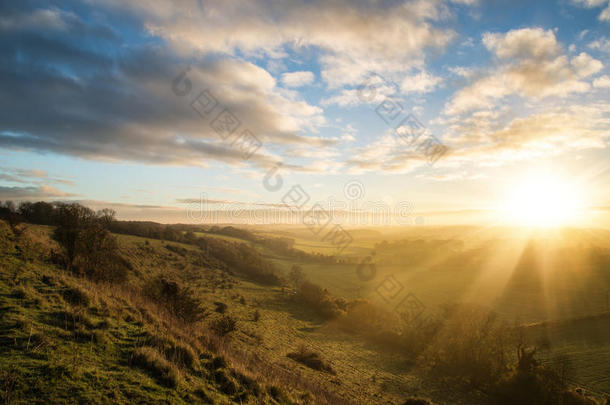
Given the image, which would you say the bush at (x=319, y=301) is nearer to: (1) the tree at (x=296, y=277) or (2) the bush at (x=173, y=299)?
(1) the tree at (x=296, y=277)

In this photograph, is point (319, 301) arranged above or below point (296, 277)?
above

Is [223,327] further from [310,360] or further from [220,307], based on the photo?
[220,307]

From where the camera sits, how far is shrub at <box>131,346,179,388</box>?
8.15 metres

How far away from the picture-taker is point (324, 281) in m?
75.9

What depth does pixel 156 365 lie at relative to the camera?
336 inches

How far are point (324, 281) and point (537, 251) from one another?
81.4 m

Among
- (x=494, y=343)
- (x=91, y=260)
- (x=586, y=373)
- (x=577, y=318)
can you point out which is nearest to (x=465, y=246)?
(x=577, y=318)

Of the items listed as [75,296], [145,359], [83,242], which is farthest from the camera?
[83,242]

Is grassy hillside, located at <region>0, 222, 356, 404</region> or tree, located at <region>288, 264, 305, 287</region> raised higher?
grassy hillside, located at <region>0, 222, 356, 404</region>

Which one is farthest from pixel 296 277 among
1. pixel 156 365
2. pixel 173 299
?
pixel 156 365

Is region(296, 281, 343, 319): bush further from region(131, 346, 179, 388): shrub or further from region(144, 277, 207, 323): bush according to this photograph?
region(131, 346, 179, 388): shrub

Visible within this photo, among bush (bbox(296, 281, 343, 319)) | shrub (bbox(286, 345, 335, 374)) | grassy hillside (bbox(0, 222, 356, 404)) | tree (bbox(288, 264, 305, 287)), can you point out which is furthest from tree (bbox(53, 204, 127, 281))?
tree (bbox(288, 264, 305, 287))

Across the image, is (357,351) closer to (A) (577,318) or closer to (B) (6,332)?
(B) (6,332)

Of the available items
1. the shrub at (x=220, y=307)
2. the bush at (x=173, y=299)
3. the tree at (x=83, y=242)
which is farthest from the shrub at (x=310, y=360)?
the tree at (x=83, y=242)
